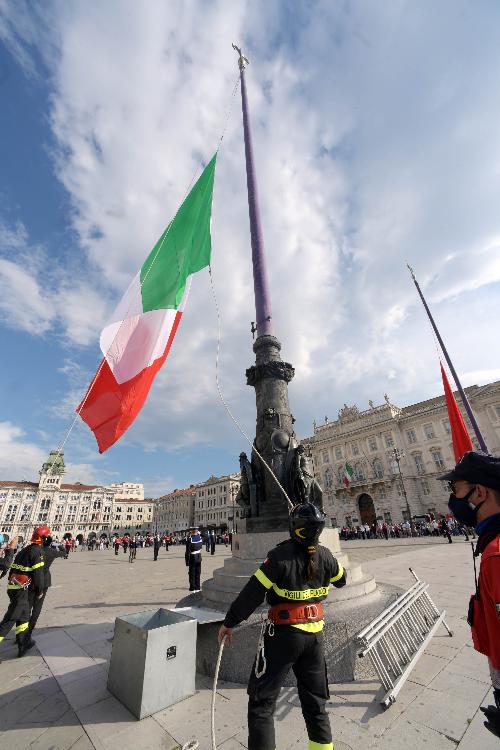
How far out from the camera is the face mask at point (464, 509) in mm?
2022

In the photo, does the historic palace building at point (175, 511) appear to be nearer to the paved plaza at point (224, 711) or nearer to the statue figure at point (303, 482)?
the statue figure at point (303, 482)

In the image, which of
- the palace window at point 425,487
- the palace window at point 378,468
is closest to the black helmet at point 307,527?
the palace window at point 425,487

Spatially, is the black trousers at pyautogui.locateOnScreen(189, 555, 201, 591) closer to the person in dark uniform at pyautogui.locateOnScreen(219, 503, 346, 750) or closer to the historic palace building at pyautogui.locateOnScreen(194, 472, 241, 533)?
the person in dark uniform at pyautogui.locateOnScreen(219, 503, 346, 750)

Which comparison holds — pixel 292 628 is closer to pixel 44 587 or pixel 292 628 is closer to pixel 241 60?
pixel 44 587

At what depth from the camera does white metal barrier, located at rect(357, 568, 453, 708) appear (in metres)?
3.37

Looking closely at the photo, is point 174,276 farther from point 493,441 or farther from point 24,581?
point 493,441

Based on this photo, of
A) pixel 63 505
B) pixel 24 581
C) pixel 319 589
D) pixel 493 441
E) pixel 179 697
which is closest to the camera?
pixel 319 589

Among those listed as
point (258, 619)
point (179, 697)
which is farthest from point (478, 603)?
point (179, 697)

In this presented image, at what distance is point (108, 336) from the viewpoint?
630 centimetres

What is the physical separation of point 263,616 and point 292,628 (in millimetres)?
2020

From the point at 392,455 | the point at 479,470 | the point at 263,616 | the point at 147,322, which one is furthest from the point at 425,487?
the point at 479,470

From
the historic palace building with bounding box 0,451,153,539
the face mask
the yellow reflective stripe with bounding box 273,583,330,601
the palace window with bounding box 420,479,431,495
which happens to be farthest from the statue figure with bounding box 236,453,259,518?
the historic palace building with bounding box 0,451,153,539

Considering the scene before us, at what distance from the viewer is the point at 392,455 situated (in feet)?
144

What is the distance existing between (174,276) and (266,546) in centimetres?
571
